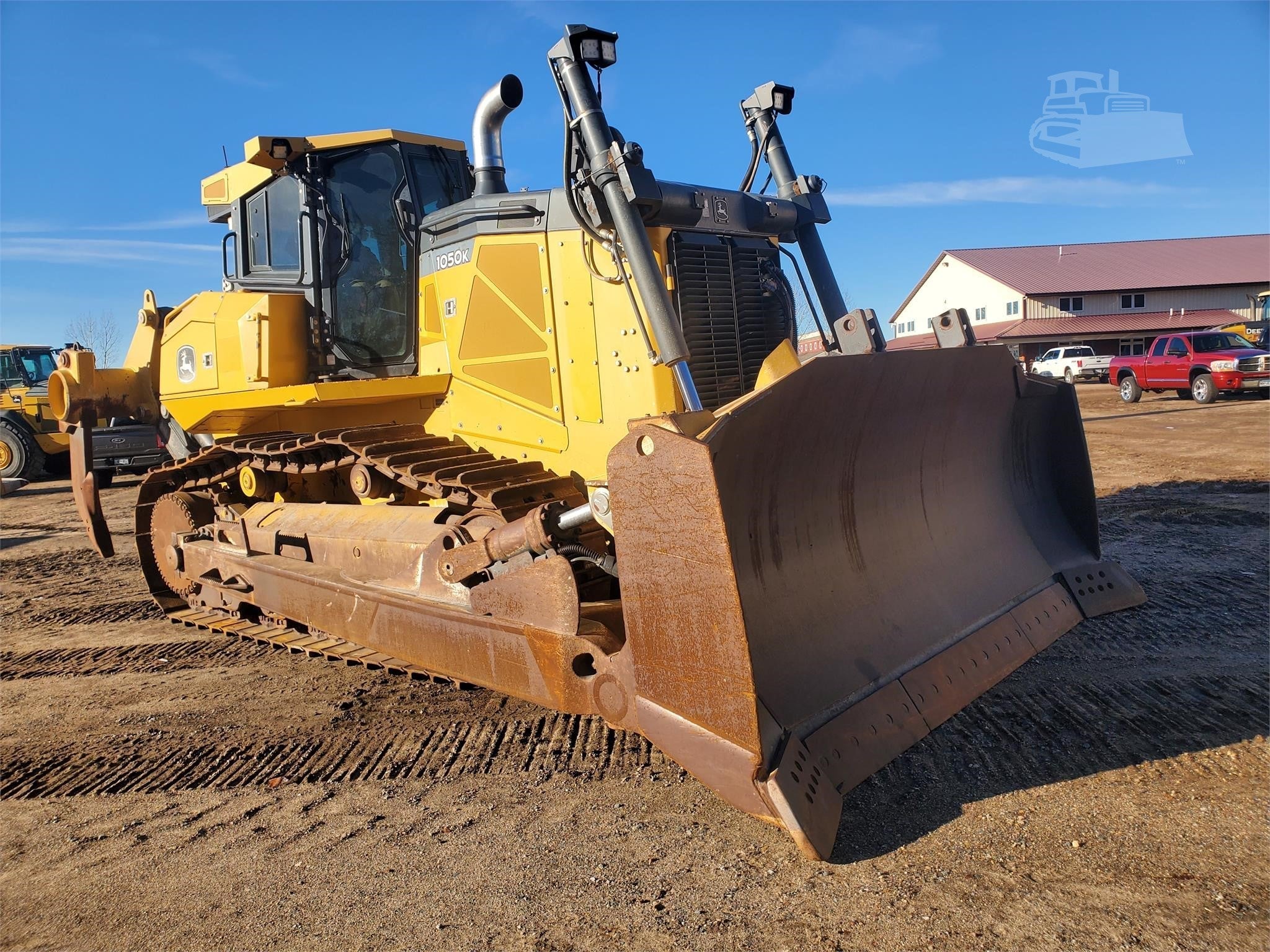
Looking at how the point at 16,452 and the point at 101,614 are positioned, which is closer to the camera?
the point at 101,614

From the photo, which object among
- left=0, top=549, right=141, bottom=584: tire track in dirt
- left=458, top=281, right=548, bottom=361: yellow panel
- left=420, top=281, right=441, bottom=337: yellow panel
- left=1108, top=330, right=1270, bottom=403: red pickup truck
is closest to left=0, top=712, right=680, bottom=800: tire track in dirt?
left=458, top=281, right=548, bottom=361: yellow panel

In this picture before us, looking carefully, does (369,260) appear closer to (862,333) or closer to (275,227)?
(275,227)

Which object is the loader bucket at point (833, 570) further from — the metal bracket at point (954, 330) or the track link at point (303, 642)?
Result: the track link at point (303, 642)

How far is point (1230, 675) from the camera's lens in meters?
4.24

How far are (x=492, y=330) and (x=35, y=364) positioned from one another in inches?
743

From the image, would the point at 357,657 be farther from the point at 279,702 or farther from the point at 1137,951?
the point at 1137,951

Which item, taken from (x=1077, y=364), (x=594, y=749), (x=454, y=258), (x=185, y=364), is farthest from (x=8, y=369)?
(x=1077, y=364)

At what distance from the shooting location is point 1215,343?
855 inches

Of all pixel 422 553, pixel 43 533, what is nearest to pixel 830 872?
pixel 422 553

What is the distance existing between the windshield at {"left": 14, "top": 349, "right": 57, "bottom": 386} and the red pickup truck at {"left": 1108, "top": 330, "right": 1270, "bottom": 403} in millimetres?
25196

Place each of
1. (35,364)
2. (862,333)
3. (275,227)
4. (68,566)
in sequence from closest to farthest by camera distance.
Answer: (862,333) < (275,227) < (68,566) < (35,364)

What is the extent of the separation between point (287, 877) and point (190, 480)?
4.19 meters

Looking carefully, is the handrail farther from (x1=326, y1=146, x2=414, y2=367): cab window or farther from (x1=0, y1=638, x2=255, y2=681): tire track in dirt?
(x1=0, y1=638, x2=255, y2=681): tire track in dirt

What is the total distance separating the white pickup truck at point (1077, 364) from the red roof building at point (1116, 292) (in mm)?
7240
